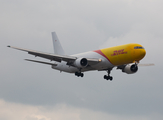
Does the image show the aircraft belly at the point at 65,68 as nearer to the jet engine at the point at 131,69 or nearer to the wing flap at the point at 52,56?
the wing flap at the point at 52,56

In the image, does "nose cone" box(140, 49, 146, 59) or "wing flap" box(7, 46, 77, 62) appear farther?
"wing flap" box(7, 46, 77, 62)

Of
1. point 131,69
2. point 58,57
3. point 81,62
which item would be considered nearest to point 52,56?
point 58,57

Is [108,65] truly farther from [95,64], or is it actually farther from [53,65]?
[53,65]

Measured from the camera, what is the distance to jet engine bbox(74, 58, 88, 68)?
6119 cm

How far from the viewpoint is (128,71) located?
215 ft

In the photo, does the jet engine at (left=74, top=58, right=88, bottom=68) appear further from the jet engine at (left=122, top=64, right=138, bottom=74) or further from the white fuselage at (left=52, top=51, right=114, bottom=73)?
the jet engine at (left=122, top=64, right=138, bottom=74)

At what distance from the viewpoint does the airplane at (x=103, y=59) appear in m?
58.8

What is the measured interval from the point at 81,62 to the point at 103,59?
12.4 ft

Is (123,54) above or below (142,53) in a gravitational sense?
below

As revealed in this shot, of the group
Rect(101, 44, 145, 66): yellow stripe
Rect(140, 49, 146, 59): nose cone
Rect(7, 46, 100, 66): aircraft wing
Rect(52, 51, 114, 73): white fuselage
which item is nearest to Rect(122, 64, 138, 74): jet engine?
Rect(52, 51, 114, 73): white fuselage

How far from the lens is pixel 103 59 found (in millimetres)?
61688

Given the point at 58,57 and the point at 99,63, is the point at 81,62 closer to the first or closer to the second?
the point at 99,63

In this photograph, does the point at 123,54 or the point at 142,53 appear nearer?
the point at 142,53

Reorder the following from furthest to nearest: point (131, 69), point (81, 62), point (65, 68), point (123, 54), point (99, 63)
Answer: point (65, 68)
point (131, 69)
point (99, 63)
point (81, 62)
point (123, 54)
